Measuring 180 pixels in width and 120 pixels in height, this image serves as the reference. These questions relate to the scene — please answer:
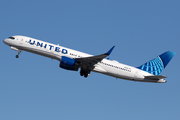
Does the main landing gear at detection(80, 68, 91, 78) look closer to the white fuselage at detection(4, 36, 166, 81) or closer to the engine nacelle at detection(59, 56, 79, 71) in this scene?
the white fuselage at detection(4, 36, 166, 81)

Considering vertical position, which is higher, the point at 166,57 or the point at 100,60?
the point at 166,57

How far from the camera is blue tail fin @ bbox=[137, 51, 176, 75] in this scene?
57.3 m

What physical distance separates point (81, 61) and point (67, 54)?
287 cm

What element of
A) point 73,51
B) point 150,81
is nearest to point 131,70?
point 150,81

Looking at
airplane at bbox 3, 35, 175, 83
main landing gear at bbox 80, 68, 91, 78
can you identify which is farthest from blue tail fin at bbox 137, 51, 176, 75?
main landing gear at bbox 80, 68, 91, 78

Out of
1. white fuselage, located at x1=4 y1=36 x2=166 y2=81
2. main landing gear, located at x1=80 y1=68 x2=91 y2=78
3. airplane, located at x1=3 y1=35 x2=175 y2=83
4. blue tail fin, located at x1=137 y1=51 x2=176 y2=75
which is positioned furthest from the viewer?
blue tail fin, located at x1=137 y1=51 x2=176 y2=75

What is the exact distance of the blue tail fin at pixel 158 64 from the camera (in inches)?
2255

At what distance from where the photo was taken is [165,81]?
177 ft

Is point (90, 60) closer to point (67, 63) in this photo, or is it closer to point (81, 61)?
point (81, 61)

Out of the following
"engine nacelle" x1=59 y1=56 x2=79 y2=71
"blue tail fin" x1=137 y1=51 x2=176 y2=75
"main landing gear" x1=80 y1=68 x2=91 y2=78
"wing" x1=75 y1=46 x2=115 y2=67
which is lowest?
"main landing gear" x1=80 y1=68 x2=91 y2=78

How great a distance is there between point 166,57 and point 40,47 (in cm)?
2619

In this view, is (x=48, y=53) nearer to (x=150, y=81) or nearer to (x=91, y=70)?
(x=91, y=70)

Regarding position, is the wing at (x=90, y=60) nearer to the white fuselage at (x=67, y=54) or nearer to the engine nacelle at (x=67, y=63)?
the engine nacelle at (x=67, y=63)

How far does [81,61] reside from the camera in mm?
51250
